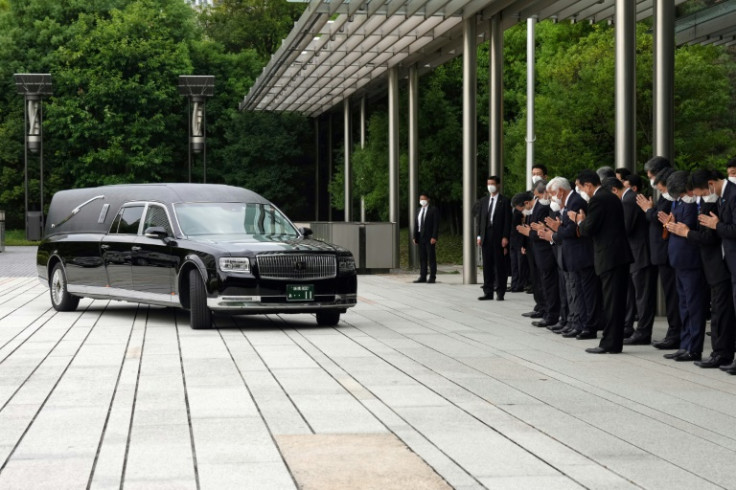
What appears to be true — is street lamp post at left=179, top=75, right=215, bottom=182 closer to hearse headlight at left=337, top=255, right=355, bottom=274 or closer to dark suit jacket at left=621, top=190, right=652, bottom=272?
hearse headlight at left=337, top=255, right=355, bottom=274

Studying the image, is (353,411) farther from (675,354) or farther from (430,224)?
(430,224)

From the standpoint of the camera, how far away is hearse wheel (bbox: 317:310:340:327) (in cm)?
1604

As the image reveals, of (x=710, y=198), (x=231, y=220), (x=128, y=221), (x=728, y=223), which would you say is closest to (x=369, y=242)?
(x=128, y=221)

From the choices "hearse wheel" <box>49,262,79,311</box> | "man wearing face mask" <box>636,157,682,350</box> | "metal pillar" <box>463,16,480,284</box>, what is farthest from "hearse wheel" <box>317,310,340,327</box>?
"metal pillar" <box>463,16,480,284</box>

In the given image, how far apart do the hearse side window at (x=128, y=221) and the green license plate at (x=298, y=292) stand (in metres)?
3.25

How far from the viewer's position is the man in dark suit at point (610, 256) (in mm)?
12586

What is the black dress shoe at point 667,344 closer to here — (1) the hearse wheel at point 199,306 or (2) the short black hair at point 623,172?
(2) the short black hair at point 623,172

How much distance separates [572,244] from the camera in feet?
45.7

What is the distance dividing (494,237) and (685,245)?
877 centimetres

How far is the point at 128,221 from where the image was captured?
712 inches

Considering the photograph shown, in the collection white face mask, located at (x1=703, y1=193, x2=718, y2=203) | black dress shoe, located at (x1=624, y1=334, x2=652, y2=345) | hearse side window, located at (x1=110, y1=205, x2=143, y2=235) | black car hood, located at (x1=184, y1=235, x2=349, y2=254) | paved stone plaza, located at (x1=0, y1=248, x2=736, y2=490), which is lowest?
paved stone plaza, located at (x1=0, y1=248, x2=736, y2=490)

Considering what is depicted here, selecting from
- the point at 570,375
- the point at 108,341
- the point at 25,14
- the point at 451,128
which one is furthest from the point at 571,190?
the point at 25,14

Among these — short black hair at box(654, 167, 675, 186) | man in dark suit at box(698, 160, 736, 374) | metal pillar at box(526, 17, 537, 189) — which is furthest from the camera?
metal pillar at box(526, 17, 537, 189)

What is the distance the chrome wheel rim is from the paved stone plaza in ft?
11.1
